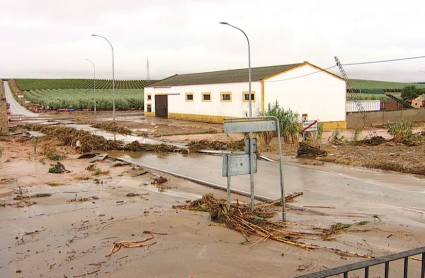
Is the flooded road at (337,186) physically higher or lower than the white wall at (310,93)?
lower

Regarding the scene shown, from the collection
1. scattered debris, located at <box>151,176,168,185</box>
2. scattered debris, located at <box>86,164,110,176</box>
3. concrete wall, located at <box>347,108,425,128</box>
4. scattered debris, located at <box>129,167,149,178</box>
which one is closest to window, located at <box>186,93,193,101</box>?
concrete wall, located at <box>347,108,425,128</box>

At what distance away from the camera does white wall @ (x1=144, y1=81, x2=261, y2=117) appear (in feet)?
121

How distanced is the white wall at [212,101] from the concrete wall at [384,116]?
995cm

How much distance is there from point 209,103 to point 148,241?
3533cm

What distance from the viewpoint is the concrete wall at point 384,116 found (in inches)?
1575

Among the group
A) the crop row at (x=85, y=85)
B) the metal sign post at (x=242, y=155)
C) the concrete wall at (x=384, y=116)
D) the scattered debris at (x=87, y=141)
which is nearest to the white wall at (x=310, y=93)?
the concrete wall at (x=384, y=116)

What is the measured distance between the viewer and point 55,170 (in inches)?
584

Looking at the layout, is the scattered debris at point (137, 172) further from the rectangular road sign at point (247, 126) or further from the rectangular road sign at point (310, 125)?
the rectangular road sign at point (310, 125)

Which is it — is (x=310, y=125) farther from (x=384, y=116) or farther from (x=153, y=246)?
(x=384, y=116)

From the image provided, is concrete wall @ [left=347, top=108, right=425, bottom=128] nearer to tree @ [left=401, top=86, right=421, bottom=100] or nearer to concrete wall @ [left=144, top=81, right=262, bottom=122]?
concrete wall @ [left=144, top=81, right=262, bottom=122]

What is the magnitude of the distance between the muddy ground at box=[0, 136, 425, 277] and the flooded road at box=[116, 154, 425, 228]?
1161 millimetres

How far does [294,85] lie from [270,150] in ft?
53.7

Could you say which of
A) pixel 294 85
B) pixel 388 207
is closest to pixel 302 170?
pixel 388 207

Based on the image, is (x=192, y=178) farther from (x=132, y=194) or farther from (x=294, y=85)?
(x=294, y=85)
